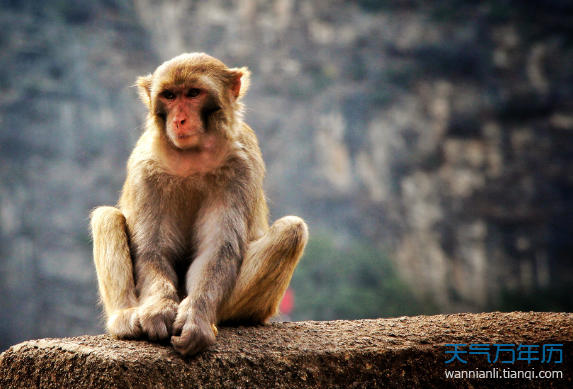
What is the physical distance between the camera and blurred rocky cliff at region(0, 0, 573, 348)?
2194 cm

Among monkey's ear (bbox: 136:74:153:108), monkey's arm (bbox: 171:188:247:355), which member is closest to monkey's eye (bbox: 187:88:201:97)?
monkey's ear (bbox: 136:74:153:108)

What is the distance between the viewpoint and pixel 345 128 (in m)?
25.3

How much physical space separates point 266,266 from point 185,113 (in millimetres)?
1071

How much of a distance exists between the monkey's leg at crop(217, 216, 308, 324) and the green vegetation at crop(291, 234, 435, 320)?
1968 cm

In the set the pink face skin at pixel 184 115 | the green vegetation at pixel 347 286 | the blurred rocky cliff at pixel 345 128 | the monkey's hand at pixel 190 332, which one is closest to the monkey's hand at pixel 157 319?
the monkey's hand at pixel 190 332

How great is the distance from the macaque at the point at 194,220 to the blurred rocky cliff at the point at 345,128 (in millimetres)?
19595

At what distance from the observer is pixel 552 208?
71.5ft

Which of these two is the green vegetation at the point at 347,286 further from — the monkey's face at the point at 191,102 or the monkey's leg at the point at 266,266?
the monkey's face at the point at 191,102

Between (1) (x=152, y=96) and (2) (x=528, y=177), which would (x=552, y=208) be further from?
(1) (x=152, y=96)

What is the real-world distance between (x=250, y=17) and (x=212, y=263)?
76.8 ft

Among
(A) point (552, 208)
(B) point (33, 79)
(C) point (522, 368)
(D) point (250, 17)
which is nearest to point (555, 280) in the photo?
(A) point (552, 208)

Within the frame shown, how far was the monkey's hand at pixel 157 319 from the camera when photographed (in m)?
3.06

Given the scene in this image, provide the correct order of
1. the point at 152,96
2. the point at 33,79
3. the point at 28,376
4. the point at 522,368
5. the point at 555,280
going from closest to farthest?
the point at 28,376 < the point at 522,368 < the point at 152,96 < the point at 555,280 < the point at 33,79

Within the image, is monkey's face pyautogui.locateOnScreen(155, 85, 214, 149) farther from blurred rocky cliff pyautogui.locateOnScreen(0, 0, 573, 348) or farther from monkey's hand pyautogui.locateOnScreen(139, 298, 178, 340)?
blurred rocky cliff pyautogui.locateOnScreen(0, 0, 573, 348)
